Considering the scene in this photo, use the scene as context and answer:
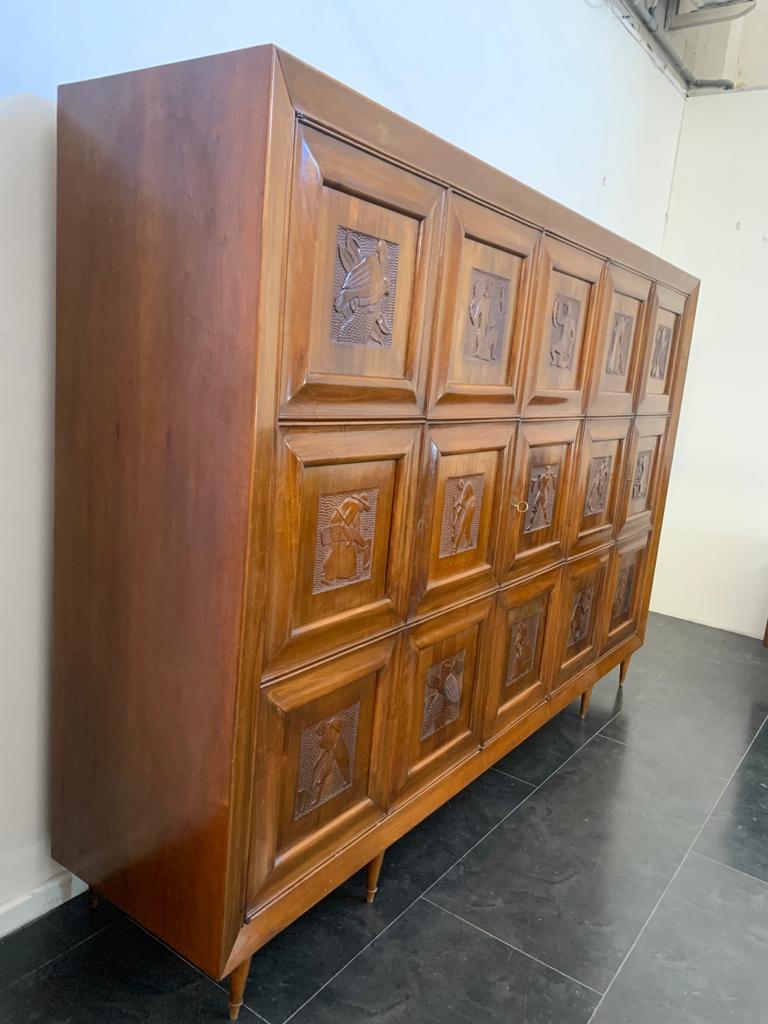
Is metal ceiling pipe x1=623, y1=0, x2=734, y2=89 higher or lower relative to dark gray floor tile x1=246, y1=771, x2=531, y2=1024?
higher

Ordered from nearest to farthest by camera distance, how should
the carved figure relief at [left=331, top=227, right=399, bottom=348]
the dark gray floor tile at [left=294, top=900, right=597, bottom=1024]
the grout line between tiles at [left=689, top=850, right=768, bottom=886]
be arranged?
the carved figure relief at [left=331, top=227, right=399, bottom=348] → the dark gray floor tile at [left=294, top=900, right=597, bottom=1024] → the grout line between tiles at [left=689, top=850, right=768, bottom=886]

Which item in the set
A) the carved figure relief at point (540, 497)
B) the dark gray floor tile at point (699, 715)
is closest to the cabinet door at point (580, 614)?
the carved figure relief at point (540, 497)

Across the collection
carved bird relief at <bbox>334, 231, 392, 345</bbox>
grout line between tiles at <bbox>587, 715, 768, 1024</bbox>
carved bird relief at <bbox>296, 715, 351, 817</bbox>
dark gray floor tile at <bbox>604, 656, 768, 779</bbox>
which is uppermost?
carved bird relief at <bbox>334, 231, 392, 345</bbox>

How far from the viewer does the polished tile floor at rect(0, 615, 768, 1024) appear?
4.91 ft

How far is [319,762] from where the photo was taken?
1476 mm

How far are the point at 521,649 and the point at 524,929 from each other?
712mm

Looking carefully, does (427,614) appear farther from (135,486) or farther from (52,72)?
(52,72)

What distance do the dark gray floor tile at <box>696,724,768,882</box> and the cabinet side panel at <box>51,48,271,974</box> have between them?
1.50 m

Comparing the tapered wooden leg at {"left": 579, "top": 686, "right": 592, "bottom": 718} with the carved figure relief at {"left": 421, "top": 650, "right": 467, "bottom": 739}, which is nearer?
the carved figure relief at {"left": 421, "top": 650, "right": 467, "bottom": 739}

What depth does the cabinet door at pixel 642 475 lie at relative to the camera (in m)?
2.62

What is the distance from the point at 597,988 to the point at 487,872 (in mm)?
398

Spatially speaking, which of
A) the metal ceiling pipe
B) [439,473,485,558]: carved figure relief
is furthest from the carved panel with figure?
the metal ceiling pipe

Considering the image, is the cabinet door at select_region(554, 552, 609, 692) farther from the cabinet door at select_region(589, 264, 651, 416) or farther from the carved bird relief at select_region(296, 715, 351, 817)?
the carved bird relief at select_region(296, 715, 351, 817)

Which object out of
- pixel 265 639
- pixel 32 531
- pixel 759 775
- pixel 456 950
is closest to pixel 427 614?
pixel 265 639
